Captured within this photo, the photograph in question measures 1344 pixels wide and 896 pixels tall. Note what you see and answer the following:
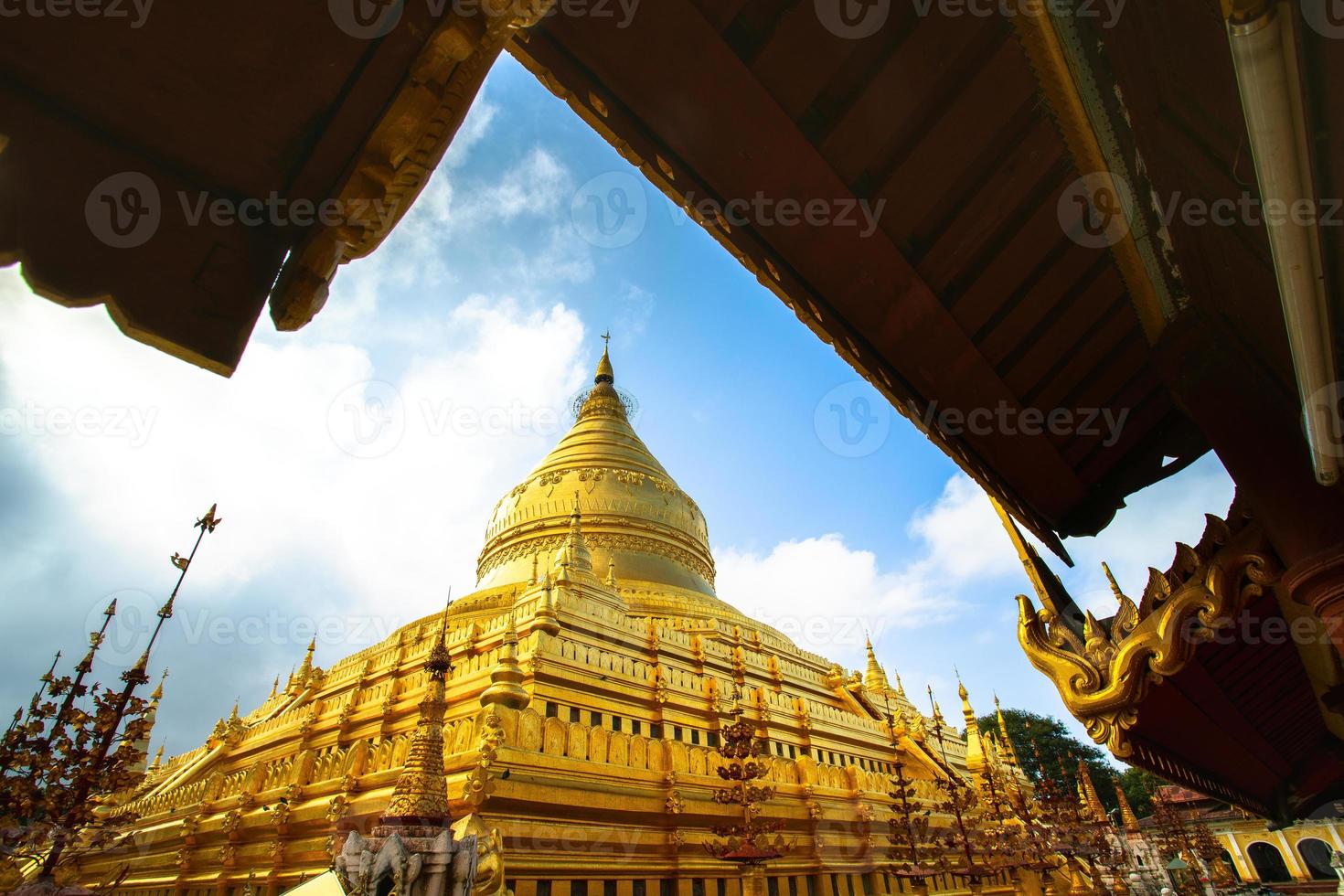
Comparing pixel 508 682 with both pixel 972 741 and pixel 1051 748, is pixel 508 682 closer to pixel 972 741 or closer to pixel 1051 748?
pixel 972 741

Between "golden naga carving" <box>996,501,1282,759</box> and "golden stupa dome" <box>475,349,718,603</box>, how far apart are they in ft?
61.9

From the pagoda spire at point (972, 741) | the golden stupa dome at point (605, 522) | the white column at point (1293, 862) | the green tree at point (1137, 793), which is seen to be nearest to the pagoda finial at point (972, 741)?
the pagoda spire at point (972, 741)

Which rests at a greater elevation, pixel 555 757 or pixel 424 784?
pixel 555 757

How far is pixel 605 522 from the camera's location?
2541 cm

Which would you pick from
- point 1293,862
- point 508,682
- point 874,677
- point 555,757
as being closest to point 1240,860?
point 1293,862

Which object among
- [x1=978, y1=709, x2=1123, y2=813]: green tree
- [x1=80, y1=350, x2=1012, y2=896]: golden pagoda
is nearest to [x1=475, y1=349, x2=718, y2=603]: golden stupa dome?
[x1=80, y1=350, x2=1012, y2=896]: golden pagoda

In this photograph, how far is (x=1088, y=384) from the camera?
3.77m

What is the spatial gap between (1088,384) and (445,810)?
7302mm

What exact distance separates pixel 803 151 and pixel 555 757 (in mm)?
10613

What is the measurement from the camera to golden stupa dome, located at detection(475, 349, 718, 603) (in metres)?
24.0

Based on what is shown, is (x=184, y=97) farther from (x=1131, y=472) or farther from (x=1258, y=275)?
(x=1131, y=472)

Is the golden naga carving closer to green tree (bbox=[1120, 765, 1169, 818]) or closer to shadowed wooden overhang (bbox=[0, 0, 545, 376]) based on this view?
shadowed wooden overhang (bbox=[0, 0, 545, 376])

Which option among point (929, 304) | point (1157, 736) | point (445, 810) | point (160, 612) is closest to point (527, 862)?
point (445, 810)

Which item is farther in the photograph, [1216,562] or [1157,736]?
[1157,736]
